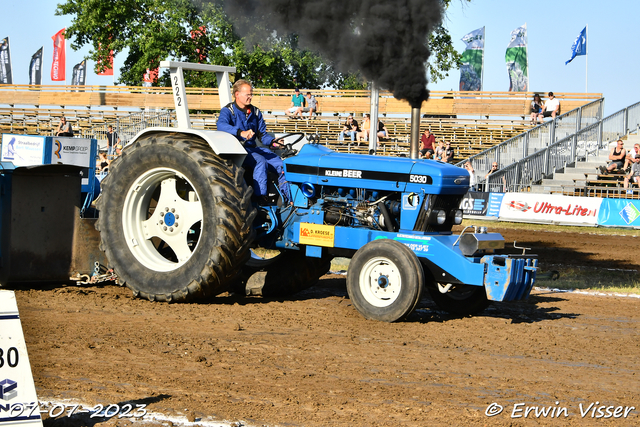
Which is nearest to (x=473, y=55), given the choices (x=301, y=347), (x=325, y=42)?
(x=325, y=42)

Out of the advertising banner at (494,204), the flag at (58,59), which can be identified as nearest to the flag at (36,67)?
the flag at (58,59)

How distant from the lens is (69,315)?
6328 millimetres

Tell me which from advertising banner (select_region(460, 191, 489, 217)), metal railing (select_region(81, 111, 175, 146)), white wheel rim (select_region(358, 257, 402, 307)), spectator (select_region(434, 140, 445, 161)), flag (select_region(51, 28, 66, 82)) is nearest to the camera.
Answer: white wheel rim (select_region(358, 257, 402, 307))

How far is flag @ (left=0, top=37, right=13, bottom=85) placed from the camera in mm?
44500

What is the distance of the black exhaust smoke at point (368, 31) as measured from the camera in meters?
8.22

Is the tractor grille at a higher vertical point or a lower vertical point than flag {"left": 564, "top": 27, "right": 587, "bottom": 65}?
lower

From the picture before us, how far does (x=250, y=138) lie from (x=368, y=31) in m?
2.23

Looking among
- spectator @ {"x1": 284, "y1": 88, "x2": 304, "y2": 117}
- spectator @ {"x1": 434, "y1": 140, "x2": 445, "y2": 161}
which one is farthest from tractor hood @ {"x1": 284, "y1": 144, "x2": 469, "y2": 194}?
spectator @ {"x1": 284, "y1": 88, "x2": 304, "y2": 117}

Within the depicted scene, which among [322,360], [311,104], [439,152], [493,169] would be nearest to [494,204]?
[493,169]

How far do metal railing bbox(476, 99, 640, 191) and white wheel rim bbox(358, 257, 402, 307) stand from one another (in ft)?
49.1

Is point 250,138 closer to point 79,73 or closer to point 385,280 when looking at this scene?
point 385,280

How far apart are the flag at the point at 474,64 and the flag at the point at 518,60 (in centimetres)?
138

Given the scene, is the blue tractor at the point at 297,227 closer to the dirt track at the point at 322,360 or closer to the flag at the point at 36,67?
the dirt track at the point at 322,360

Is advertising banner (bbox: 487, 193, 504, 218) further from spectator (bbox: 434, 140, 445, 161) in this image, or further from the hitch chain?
the hitch chain
